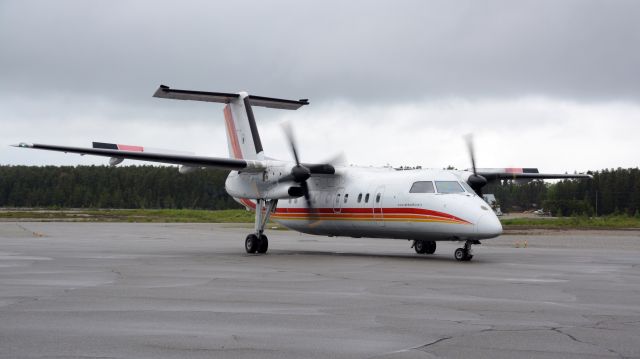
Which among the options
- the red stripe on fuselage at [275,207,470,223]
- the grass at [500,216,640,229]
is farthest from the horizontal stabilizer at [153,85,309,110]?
the grass at [500,216,640,229]

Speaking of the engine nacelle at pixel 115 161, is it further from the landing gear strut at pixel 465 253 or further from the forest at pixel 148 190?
the forest at pixel 148 190

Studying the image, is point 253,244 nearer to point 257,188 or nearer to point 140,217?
point 257,188

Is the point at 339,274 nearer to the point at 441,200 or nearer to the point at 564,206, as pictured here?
the point at 441,200

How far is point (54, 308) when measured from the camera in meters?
10.3

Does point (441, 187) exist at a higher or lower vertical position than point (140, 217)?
higher

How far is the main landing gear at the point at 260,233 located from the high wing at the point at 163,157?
1.51 meters

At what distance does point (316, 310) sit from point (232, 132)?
18910 mm

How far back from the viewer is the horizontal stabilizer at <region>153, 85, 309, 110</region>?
88.3 feet

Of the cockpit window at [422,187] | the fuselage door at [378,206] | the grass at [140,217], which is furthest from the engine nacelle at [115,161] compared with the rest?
the grass at [140,217]

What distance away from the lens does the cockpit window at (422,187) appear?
22344mm

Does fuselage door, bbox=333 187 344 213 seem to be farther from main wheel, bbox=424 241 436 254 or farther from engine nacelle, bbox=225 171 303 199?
main wheel, bbox=424 241 436 254

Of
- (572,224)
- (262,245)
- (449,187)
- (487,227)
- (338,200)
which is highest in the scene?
(449,187)

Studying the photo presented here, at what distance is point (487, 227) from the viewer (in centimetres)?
2016

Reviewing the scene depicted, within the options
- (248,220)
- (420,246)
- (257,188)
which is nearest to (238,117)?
(257,188)
